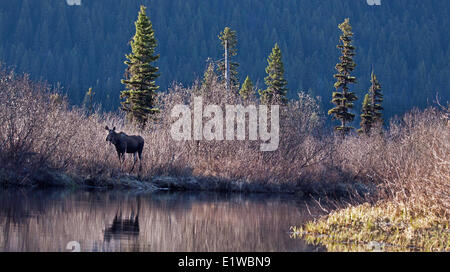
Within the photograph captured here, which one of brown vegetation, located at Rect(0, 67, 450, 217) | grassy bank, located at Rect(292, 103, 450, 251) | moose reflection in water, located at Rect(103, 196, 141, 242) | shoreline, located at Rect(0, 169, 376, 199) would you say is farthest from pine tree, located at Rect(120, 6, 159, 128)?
grassy bank, located at Rect(292, 103, 450, 251)

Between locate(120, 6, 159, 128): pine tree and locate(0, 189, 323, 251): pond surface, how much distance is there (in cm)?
1771

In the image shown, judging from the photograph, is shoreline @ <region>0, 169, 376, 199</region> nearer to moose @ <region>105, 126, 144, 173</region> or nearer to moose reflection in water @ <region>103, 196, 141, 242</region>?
moose @ <region>105, 126, 144, 173</region>

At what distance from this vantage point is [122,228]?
617 inches

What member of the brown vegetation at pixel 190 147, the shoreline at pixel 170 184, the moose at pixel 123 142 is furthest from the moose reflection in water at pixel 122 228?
the moose at pixel 123 142

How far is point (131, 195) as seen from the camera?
2538 centimetres

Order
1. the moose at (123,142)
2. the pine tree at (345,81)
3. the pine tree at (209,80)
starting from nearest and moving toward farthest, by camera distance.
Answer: the moose at (123,142), the pine tree at (209,80), the pine tree at (345,81)

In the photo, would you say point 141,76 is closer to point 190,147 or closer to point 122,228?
point 190,147

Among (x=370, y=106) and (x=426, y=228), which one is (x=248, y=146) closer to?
(x=426, y=228)

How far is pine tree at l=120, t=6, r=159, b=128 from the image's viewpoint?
43.2 metres

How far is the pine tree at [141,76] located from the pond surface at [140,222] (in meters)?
17.7

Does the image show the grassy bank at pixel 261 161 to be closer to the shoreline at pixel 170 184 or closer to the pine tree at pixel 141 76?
the shoreline at pixel 170 184

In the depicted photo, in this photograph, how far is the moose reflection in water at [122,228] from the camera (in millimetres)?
14289

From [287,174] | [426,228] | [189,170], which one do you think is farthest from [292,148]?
[426,228]

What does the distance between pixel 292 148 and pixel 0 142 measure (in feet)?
50.2
